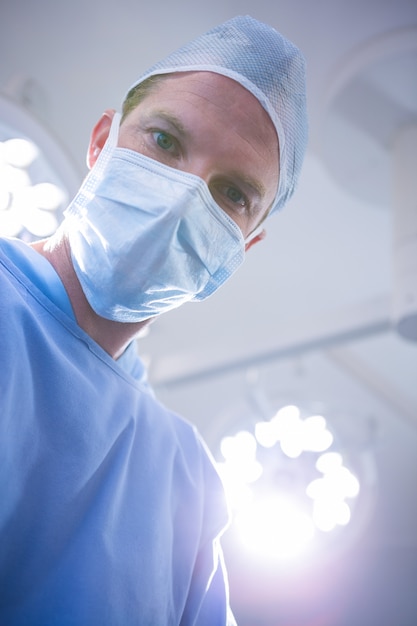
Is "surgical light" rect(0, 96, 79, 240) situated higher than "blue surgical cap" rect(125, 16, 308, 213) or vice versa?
"blue surgical cap" rect(125, 16, 308, 213)

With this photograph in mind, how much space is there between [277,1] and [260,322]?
1601mm

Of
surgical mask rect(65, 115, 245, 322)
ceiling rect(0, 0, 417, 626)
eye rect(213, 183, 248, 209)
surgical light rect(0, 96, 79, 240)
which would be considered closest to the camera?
surgical mask rect(65, 115, 245, 322)

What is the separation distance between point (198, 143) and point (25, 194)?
2.53 feet

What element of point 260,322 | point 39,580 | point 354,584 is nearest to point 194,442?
point 39,580

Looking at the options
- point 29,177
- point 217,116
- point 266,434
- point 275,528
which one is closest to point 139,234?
point 217,116

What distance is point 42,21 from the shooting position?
1.96 metres

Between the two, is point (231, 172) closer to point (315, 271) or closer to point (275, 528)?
point (315, 271)

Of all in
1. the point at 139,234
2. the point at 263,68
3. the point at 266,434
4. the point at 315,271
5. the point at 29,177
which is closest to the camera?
the point at 139,234

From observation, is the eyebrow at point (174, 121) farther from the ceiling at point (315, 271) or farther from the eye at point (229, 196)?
the ceiling at point (315, 271)

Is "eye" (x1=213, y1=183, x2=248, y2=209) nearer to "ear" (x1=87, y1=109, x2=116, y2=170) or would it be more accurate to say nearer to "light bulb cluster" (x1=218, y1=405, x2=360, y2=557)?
"ear" (x1=87, y1=109, x2=116, y2=170)

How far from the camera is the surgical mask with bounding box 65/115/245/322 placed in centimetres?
103

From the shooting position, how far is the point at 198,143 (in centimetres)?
108

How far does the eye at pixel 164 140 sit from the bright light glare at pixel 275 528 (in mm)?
2069

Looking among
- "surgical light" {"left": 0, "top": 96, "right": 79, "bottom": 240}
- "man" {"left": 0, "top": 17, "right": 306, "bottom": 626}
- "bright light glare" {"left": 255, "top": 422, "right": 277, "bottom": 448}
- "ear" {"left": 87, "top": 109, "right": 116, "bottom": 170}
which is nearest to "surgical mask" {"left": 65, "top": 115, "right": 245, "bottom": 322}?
"man" {"left": 0, "top": 17, "right": 306, "bottom": 626}
